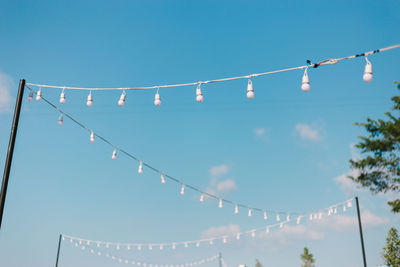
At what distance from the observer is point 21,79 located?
12.0m

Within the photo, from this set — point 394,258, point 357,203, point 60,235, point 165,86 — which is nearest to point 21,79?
point 165,86

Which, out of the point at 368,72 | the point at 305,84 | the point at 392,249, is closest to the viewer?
the point at 368,72

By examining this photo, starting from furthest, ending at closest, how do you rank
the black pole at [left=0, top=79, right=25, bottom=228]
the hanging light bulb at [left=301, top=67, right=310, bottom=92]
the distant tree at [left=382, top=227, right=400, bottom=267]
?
the distant tree at [left=382, top=227, right=400, bottom=267], the black pole at [left=0, top=79, right=25, bottom=228], the hanging light bulb at [left=301, top=67, right=310, bottom=92]

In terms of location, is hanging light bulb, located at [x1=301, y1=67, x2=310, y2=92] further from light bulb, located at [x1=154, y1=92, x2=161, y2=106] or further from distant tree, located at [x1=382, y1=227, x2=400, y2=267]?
distant tree, located at [x1=382, y1=227, x2=400, y2=267]

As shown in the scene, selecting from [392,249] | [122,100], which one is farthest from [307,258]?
[122,100]

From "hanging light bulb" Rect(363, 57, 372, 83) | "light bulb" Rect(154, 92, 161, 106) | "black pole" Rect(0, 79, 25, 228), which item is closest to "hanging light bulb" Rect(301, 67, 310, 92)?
"hanging light bulb" Rect(363, 57, 372, 83)

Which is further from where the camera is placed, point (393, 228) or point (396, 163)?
point (393, 228)

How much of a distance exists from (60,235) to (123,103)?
28.8 meters

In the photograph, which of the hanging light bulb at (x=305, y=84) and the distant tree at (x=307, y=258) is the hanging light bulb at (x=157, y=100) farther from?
the distant tree at (x=307, y=258)

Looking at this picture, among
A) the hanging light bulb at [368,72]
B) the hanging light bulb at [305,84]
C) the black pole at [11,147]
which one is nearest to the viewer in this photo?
the hanging light bulb at [368,72]

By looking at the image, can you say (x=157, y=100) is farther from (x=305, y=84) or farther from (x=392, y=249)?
(x=392, y=249)

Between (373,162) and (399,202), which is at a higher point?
(373,162)

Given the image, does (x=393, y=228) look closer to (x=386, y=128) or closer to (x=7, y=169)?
(x=386, y=128)

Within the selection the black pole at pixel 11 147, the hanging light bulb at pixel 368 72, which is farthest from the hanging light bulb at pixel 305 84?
the black pole at pixel 11 147
